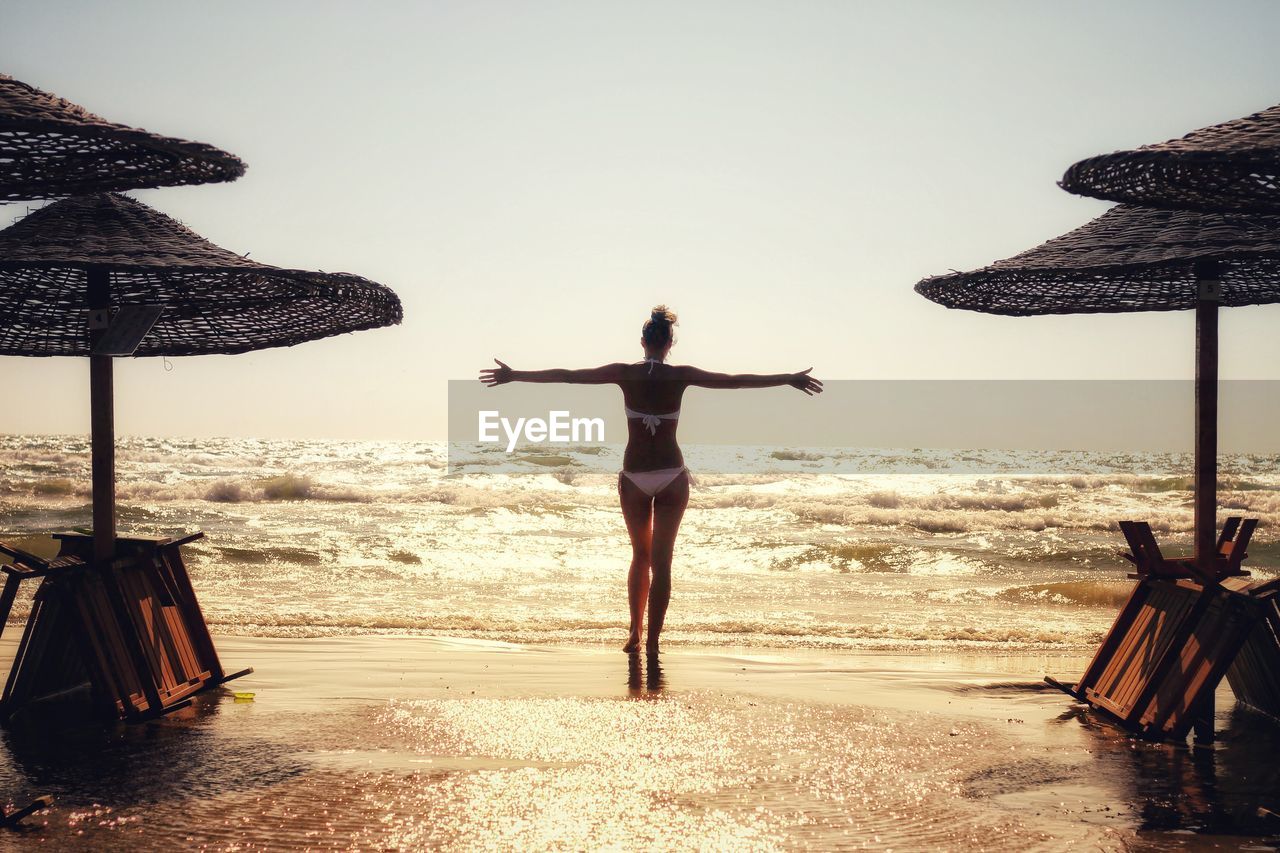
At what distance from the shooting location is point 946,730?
4.91m

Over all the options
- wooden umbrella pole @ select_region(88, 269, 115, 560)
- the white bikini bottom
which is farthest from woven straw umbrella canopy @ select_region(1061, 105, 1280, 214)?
wooden umbrella pole @ select_region(88, 269, 115, 560)

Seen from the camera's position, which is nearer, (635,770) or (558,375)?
(635,770)

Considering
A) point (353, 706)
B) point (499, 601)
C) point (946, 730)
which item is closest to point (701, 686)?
point (946, 730)

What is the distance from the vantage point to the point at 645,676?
5969 millimetres

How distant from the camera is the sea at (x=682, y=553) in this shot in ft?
30.6

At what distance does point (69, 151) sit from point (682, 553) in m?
13.8

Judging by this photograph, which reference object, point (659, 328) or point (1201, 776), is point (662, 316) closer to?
point (659, 328)

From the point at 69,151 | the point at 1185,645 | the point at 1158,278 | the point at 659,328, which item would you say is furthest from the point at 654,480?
the point at 69,151

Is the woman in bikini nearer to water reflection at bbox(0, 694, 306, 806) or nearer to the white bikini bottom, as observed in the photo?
the white bikini bottom

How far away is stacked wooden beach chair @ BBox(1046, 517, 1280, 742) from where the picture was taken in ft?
14.8

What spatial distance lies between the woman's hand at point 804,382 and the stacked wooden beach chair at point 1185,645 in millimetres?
1721

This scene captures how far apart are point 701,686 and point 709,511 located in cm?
2114

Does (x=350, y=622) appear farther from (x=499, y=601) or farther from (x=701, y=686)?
(x=701, y=686)

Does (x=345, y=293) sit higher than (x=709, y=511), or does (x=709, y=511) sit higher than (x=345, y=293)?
(x=345, y=293)
